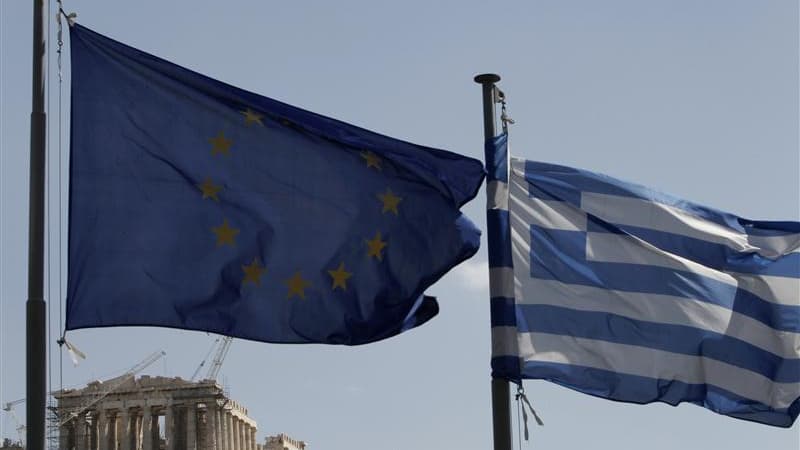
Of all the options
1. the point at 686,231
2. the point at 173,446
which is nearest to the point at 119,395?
the point at 173,446

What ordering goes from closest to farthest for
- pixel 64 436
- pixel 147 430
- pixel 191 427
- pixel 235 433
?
pixel 191 427 < pixel 147 430 < pixel 64 436 < pixel 235 433

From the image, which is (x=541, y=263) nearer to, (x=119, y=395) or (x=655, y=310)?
(x=655, y=310)

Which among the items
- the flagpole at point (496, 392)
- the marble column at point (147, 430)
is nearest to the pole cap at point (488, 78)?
the flagpole at point (496, 392)

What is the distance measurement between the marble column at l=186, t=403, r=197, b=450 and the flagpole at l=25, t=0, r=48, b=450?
117 m

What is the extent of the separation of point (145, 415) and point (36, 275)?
12112 centimetres

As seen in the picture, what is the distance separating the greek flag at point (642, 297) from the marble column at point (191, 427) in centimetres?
11306

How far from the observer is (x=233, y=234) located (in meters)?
13.1

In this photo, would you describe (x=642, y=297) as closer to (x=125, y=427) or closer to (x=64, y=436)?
(x=125, y=427)

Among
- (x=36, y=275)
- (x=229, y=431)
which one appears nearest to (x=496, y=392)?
(x=36, y=275)

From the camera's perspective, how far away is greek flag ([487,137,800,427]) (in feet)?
44.2

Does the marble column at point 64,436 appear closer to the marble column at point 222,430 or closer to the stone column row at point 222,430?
the stone column row at point 222,430

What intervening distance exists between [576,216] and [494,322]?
1.83m

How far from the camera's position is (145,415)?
425 ft

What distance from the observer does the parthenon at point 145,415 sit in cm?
12769
